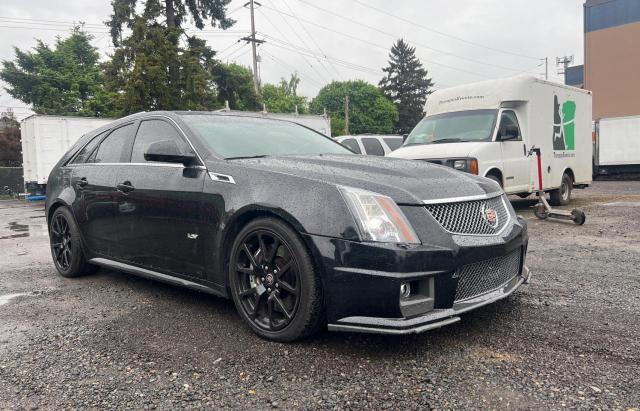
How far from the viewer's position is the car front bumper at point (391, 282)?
274 centimetres

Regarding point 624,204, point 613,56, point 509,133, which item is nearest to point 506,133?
point 509,133

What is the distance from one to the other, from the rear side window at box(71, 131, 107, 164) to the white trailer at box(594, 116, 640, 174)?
22.3m

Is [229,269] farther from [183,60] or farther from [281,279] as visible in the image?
[183,60]

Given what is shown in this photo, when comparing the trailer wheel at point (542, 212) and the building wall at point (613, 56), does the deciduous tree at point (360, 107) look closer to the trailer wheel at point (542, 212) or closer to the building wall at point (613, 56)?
the building wall at point (613, 56)

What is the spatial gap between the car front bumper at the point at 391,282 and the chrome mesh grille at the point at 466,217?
0.10m

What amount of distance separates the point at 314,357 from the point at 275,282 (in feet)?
1.72

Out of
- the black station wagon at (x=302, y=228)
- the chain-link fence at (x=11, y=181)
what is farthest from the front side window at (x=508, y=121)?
the chain-link fence at (x=11, y=181)

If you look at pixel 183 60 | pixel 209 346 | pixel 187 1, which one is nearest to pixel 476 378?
pixel 209 346

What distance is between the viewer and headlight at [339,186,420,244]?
280cm

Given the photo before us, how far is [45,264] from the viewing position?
6152 millimetres

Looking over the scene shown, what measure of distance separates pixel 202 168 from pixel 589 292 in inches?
129

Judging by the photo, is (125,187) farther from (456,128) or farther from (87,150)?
(456,128)

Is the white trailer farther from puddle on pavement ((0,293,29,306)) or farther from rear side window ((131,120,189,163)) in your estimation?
puddle on pavement ((0,293,29,306))

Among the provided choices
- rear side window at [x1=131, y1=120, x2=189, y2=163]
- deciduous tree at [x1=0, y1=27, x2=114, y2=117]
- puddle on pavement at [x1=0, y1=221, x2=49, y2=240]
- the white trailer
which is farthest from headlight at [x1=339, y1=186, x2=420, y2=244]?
deciduous tree at [x1=0, y1=27, x2=114, y2=117]
